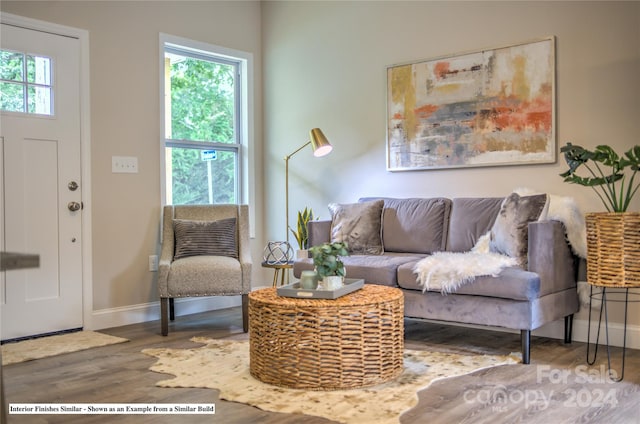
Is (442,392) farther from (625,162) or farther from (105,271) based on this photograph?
(105,271)

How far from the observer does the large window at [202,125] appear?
4602 millimetres

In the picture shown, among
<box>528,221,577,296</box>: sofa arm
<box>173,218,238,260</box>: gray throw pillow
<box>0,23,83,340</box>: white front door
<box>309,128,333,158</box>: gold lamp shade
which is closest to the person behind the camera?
<box>528,221,577,296</box>: sofa arm

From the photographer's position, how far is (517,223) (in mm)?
3229

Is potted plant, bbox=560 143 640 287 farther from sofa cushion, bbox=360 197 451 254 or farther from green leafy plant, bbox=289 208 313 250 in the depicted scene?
green leafy plant, bbox=289 208 313 250

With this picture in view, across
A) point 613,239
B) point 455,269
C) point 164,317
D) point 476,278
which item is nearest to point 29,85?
point 164,317

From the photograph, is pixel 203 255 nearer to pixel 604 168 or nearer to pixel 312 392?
pixel 312 392

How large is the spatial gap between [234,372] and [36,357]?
3.97 feet

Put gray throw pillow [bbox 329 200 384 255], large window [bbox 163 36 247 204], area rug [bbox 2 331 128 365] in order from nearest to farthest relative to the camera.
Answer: area rug [bbox 2 331 128 365]
gray throw pillow [bbox 329 200 384 255]
large window [bbox 163 36 247 204]

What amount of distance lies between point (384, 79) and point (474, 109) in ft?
2.66

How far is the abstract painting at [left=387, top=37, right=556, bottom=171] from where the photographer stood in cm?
361

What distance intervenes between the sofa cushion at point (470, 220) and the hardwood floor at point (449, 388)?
1.96 ft

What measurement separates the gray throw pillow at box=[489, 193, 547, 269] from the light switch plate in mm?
2607

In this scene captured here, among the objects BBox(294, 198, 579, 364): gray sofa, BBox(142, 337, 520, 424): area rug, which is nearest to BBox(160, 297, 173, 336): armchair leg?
BBox(142, 337, 520, 424): area rug

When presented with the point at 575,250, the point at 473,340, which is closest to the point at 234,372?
the point at 473,340
